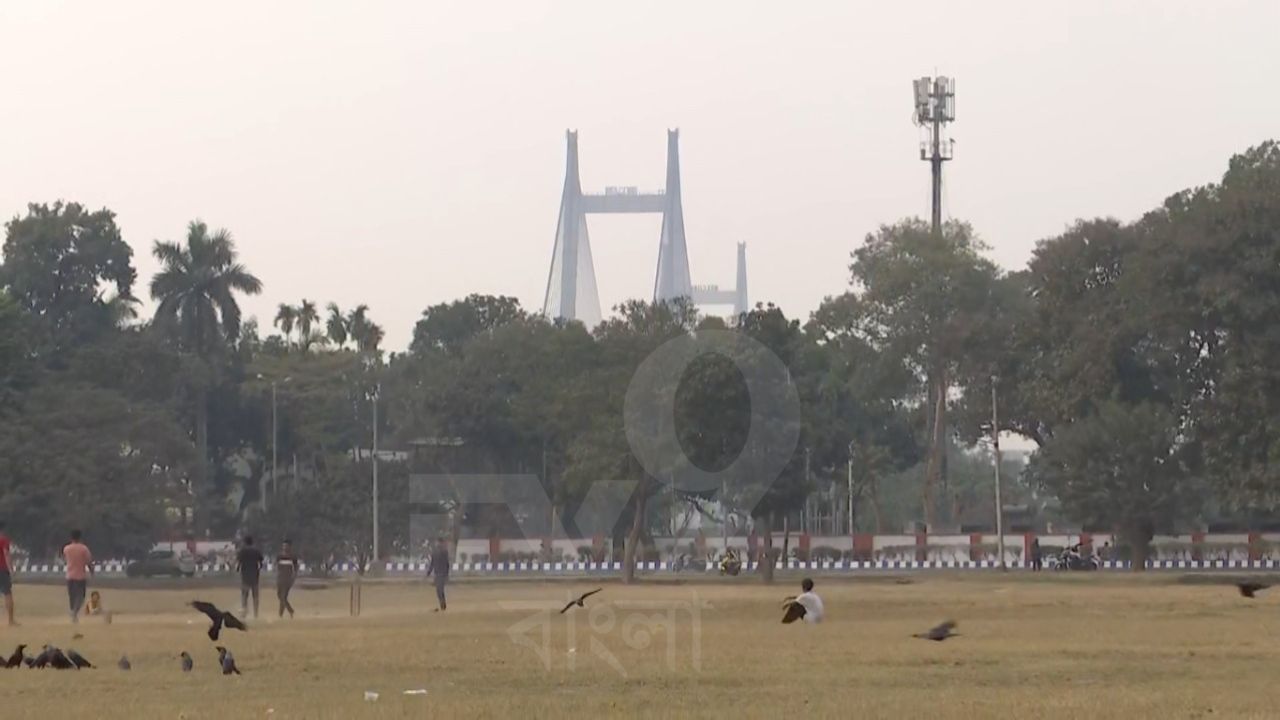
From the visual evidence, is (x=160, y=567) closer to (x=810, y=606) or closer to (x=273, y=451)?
(x=273, y=451)

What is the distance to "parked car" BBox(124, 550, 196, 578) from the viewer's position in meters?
74.3

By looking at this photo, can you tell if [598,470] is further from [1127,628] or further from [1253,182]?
[1127,628]

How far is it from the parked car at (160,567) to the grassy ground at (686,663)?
33.7m

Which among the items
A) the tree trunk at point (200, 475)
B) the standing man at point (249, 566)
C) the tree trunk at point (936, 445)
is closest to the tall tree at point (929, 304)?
the tree trunk at point (936, 445)

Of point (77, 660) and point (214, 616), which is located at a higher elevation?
point (214, 616)

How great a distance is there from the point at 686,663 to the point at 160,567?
55258mm

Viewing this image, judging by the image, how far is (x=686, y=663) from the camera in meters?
22.7

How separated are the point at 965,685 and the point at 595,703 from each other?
386cm

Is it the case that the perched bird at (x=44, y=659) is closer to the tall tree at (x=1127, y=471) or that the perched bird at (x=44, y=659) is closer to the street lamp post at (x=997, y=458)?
the tall tree at (x=1127, y=471)

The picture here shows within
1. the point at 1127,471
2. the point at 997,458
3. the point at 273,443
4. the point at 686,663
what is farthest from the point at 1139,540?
the point at 686,663

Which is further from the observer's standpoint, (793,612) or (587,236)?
(587,236)

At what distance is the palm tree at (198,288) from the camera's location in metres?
98.8

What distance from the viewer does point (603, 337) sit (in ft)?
255

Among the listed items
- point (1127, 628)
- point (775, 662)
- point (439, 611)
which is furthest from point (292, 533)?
point (775, 662)
